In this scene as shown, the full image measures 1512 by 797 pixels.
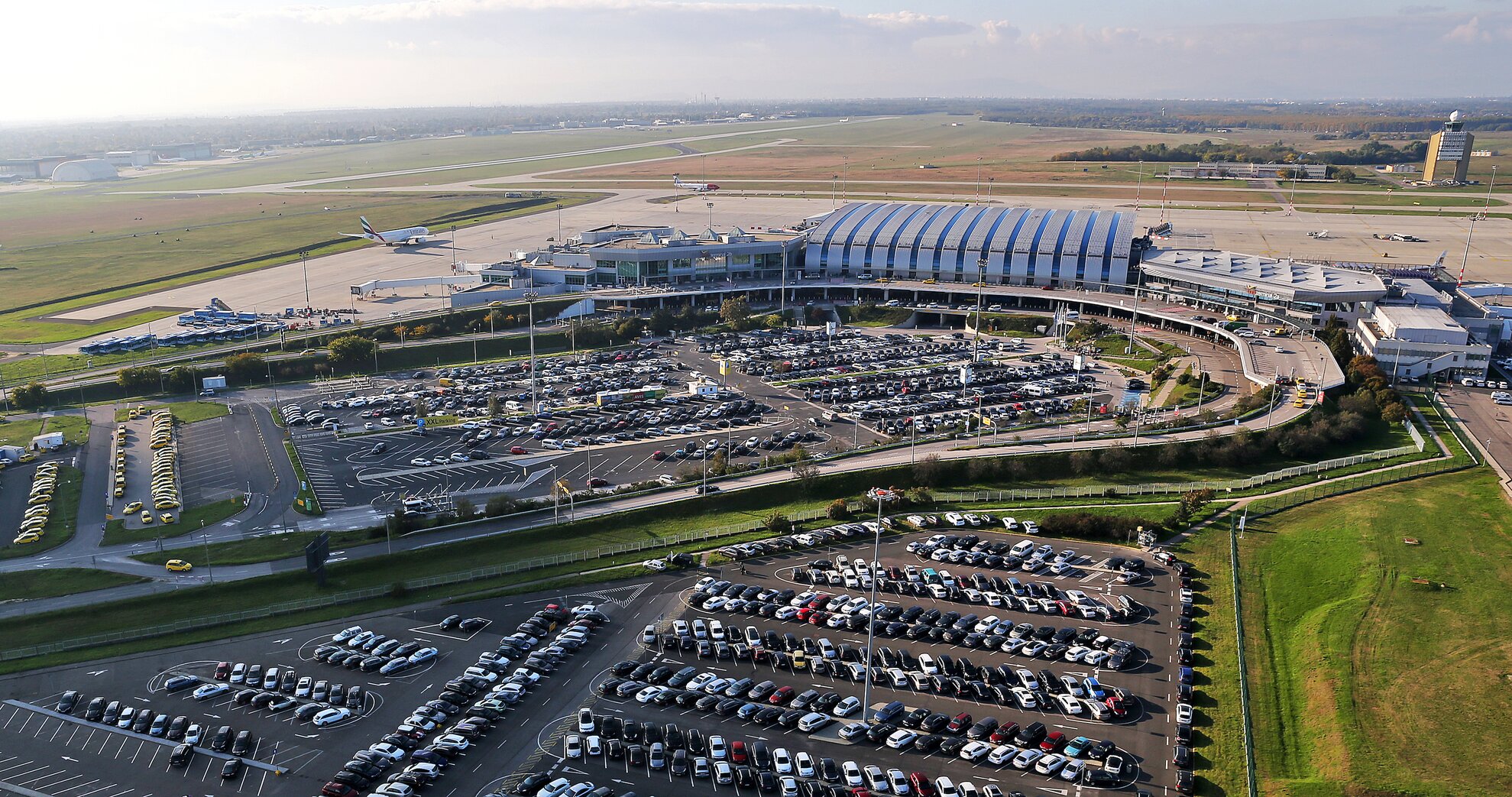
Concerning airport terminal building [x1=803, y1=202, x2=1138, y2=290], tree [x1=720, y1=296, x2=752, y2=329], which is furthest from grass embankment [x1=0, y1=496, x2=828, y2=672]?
airport terminal building [x1=803, y1=202, x2=1138, y2=290]

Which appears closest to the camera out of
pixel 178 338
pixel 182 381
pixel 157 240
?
pixel 182 381

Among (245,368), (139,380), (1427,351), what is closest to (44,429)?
(139,380)

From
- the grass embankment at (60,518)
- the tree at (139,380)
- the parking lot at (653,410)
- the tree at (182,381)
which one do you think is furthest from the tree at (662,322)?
the grass embankment at (60,518)

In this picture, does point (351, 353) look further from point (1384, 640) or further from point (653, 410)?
point (1384, 640)

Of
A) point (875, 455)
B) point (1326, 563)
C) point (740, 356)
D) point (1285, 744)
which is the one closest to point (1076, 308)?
point (740, 356)

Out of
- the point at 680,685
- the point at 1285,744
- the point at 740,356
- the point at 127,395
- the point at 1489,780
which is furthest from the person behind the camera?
the point at 740,356

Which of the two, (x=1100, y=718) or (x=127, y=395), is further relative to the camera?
(x=127, y=395)

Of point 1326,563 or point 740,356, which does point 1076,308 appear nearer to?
point 740,356
